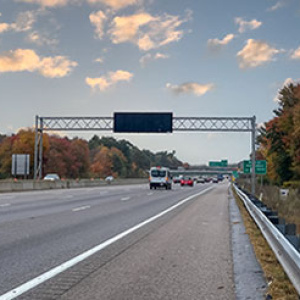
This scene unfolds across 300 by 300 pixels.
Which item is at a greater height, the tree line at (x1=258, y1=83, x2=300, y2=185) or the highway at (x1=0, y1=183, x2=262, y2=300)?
the tree line at (x1=258, y1=83, x2=300, y2=185)

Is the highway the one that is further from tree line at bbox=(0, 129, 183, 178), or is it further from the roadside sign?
tree line at bbox=(0, 129, 183, 178)

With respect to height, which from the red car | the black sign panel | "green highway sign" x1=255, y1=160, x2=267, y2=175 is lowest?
the red car

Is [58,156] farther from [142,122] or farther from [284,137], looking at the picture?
[284,137]

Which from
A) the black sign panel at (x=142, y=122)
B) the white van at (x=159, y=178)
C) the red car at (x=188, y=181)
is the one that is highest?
the black sign panel at (x=142, y=122)

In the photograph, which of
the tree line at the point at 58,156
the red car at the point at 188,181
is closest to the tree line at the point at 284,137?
the red car at the point at 188,181

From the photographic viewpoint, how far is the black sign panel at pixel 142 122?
51844 millimetres

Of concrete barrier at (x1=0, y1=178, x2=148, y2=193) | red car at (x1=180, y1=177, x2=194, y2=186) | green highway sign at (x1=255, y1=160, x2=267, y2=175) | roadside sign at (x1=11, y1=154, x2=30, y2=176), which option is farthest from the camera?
red car at (x1=180, y1=177, x2=194, y2=186)

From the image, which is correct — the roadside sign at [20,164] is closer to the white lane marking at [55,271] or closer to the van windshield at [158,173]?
the van windshield at [158,173]

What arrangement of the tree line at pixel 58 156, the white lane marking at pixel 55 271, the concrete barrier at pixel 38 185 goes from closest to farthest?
1. the white lane marking at pixel 55 271
2. the concrete barrier at pixel 38 185
3. the tree line at pixel 58 156

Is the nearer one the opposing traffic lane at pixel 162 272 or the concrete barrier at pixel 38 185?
the opposing traffic lane at pixel 162 272

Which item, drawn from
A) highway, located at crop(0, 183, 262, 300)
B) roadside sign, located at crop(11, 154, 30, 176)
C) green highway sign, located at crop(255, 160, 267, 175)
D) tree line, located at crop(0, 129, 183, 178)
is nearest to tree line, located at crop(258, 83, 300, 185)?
green highway sign, located at crop(255, 160, 267, 175)

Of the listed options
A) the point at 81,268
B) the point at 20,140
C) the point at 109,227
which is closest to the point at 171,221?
the point at 109,227

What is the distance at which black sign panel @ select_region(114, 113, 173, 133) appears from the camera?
5184cm

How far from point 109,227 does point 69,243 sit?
10.5 feet
